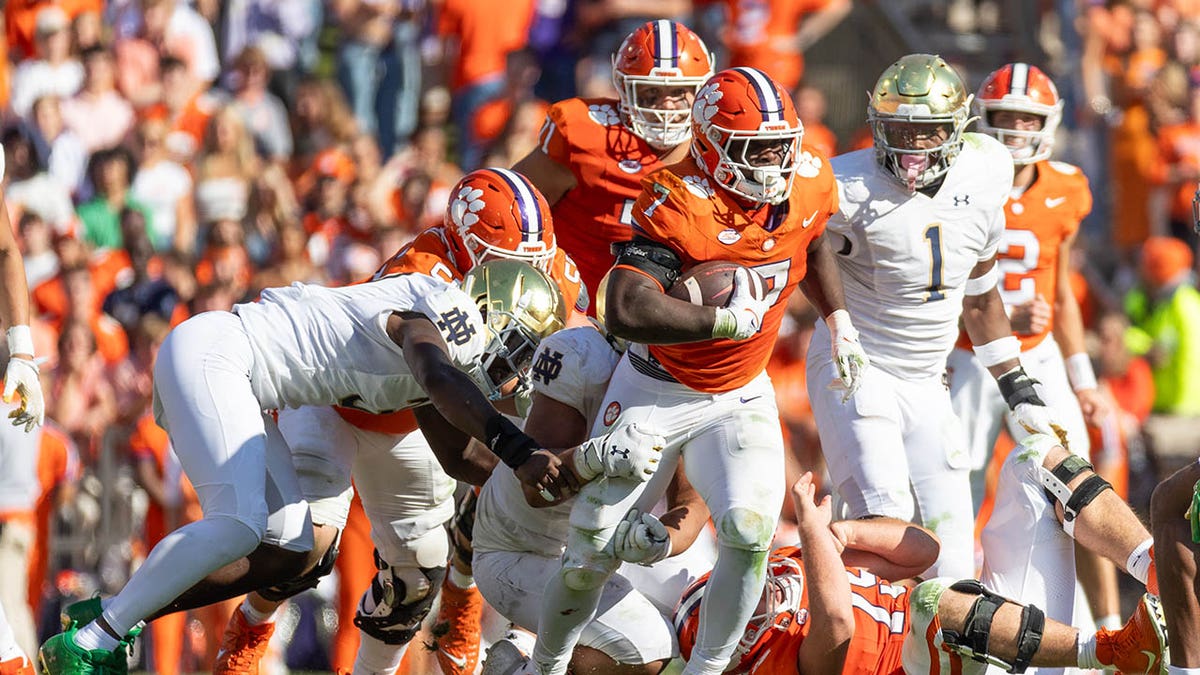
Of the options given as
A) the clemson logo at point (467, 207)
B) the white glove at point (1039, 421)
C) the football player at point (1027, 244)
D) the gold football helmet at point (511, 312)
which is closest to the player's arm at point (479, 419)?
the gold football helmet at point (511, 312)

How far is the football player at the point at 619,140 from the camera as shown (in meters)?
7.78

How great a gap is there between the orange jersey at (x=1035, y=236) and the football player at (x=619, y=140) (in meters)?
1.63

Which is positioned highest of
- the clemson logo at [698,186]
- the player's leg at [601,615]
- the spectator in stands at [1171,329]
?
the clemson logo at [698,186]

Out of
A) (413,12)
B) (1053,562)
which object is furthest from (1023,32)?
(1053,562)

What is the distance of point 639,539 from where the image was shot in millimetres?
5961

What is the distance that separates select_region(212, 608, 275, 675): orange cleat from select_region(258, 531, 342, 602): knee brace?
277 millimetres

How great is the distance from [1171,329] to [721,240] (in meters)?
6.66

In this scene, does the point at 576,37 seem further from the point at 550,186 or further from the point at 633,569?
the point at 633,569

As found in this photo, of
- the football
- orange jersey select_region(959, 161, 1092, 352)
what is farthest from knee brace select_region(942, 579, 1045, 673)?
orange jersey select_region(959, 161, 1092, 352)

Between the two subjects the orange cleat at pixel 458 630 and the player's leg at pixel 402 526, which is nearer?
the player's leg at pixel 402 526

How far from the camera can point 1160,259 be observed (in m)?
12.2

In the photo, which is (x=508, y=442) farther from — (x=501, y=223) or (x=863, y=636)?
(x=863, y=636)

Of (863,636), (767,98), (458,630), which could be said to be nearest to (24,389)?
(458,630)

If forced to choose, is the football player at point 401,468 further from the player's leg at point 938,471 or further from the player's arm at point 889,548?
the player's leg at point 938,471
